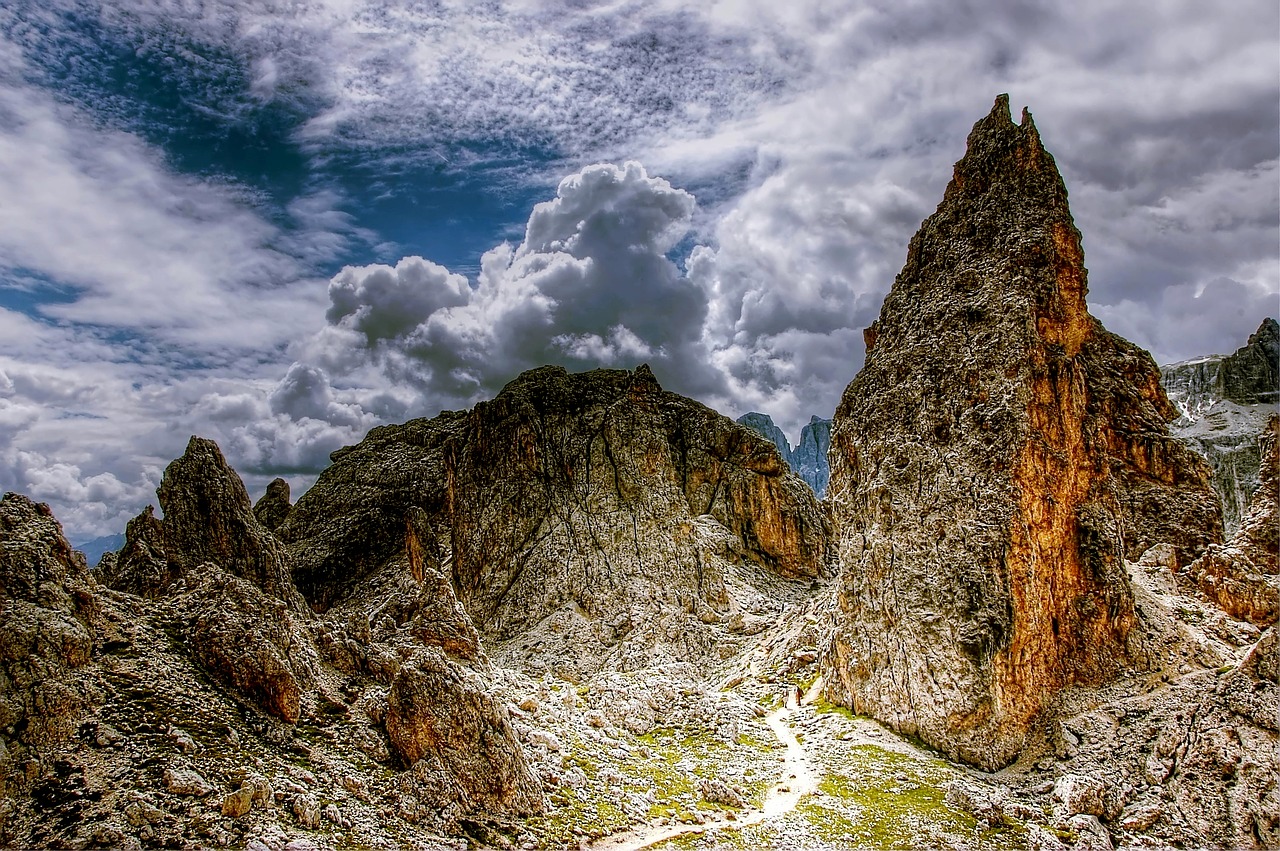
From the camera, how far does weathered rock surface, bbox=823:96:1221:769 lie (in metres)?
64.0

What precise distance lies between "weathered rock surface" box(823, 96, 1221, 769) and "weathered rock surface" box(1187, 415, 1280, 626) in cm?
826

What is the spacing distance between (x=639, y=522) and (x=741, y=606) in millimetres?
19847

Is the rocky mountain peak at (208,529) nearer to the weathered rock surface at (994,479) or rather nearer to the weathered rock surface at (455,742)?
the weathered rock surface at (455,742)

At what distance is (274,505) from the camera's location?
375 ft

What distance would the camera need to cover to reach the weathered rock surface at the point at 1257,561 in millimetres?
63688

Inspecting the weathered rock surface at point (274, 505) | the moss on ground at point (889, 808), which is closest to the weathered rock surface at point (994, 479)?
the moss on ground at point (889, 808)

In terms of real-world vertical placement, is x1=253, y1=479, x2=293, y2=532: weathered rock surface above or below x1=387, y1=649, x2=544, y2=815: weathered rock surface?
above

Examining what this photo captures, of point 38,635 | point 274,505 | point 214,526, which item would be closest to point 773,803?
point 38,635

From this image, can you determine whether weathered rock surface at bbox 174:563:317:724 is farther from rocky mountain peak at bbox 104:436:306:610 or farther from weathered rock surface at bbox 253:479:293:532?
weathered rock surface at bbox 253:479:293:532

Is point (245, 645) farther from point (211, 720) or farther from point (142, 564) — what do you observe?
point (142, 564)

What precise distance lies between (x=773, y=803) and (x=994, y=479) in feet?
109

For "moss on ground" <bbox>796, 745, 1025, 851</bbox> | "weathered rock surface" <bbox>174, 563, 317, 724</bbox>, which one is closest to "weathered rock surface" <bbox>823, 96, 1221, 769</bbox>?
"moss on ground" <bbox>796, 745, 1025, 851</bbox>

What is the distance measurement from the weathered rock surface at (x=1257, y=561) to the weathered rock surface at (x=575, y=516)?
179ft

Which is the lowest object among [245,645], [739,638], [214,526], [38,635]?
[739,638]
